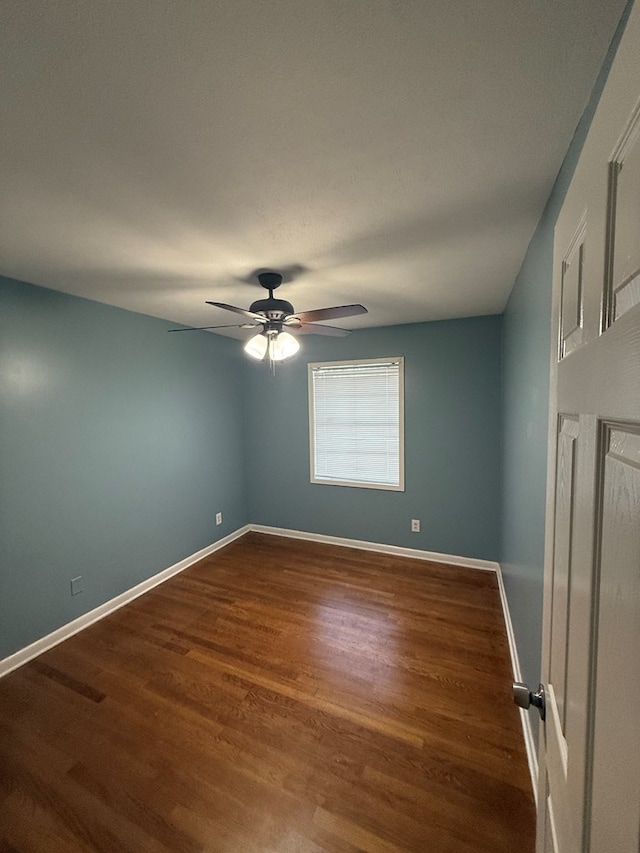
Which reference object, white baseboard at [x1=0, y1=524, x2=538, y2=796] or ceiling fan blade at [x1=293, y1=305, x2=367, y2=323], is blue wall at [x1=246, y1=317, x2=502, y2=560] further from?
ceiling fan blade at [x1=293, y1=305, x2=367, y2=323]

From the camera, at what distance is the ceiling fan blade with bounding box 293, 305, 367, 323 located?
1.77 metres

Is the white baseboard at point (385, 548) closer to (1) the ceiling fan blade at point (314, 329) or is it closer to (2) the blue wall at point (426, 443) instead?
(2) the blue wall at point (426, 443)

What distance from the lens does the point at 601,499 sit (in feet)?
1.56

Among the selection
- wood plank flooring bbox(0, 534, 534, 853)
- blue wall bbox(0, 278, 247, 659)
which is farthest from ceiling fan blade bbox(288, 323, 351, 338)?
wood plank flooring bbox(0, 534, 534, 853)

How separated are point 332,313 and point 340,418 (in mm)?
1918

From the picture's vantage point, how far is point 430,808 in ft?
4.21

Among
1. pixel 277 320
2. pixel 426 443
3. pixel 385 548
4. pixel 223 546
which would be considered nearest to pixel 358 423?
pixel 426 443

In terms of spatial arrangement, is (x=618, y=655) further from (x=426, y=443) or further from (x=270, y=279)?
(x=426, y=443)

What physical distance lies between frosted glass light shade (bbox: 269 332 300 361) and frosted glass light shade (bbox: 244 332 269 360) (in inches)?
2.3

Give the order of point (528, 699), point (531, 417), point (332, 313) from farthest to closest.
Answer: point (332, 313)
point (531, 417)
point (528, 699)

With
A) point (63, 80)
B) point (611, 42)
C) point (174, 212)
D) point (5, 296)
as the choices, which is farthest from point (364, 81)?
point (5, 296)

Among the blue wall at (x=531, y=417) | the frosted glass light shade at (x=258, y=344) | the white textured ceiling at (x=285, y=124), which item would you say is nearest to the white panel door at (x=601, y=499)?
the white textured ceiling at (x=285, y=124)

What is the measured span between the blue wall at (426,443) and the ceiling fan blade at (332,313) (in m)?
1.56

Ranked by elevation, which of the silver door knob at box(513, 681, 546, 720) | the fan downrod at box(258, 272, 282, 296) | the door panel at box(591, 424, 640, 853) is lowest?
the silver door knob at box(513, 681, 546, 720)
